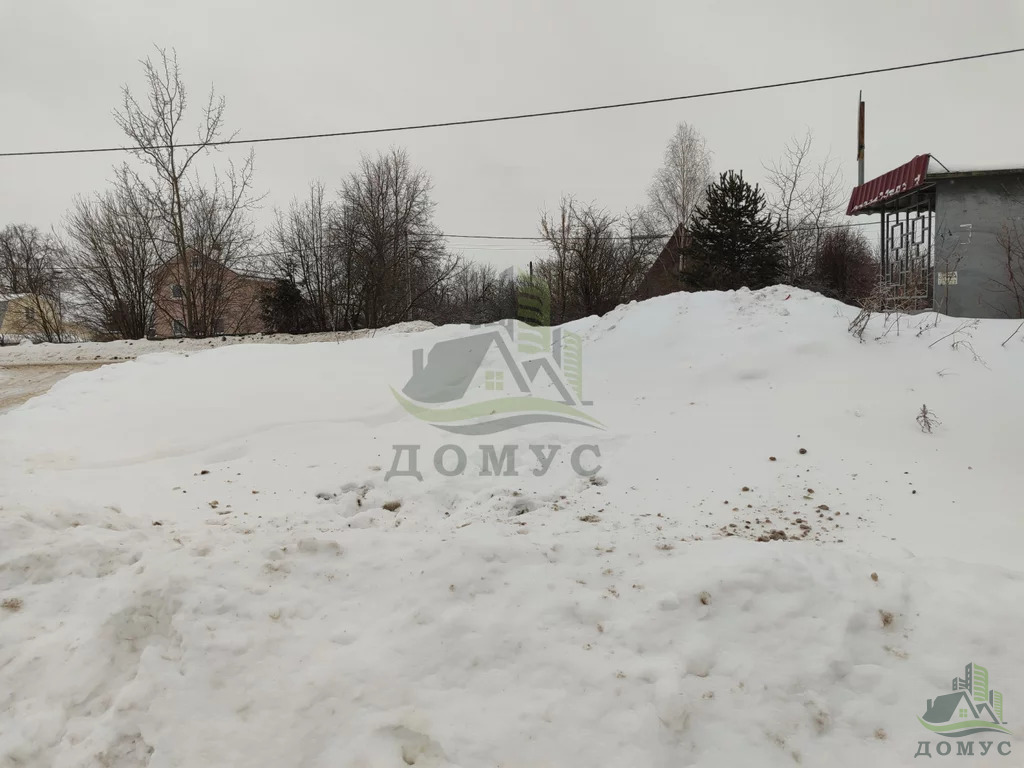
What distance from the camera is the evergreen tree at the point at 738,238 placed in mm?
16531

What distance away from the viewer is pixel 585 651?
2.24m

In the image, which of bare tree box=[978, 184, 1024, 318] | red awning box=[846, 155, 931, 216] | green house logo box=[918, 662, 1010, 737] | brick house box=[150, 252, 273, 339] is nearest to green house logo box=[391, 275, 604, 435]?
green house logo box=[918, 662, 1010, 737]

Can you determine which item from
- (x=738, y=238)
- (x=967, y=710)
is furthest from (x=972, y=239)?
(x=967, y=710)

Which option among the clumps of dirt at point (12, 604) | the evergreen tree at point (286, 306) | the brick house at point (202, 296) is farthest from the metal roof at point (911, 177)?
the evergreen tree at point (286, 306)

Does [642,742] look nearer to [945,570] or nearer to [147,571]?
[945,570]

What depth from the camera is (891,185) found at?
11328mm

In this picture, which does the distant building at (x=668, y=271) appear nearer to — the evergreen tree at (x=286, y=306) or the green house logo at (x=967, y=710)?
the evergreen tree at (x=286, y=306)

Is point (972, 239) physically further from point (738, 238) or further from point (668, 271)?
point (668, 271)

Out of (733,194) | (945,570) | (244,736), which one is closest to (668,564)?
(945,570)

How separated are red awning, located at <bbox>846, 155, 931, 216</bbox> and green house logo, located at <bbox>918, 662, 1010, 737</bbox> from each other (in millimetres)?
11817

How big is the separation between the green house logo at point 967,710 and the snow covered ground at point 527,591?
5cm

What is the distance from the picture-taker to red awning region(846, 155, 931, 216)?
34.2ft

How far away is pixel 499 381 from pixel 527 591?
4575 mm

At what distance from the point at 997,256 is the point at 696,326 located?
822cm
